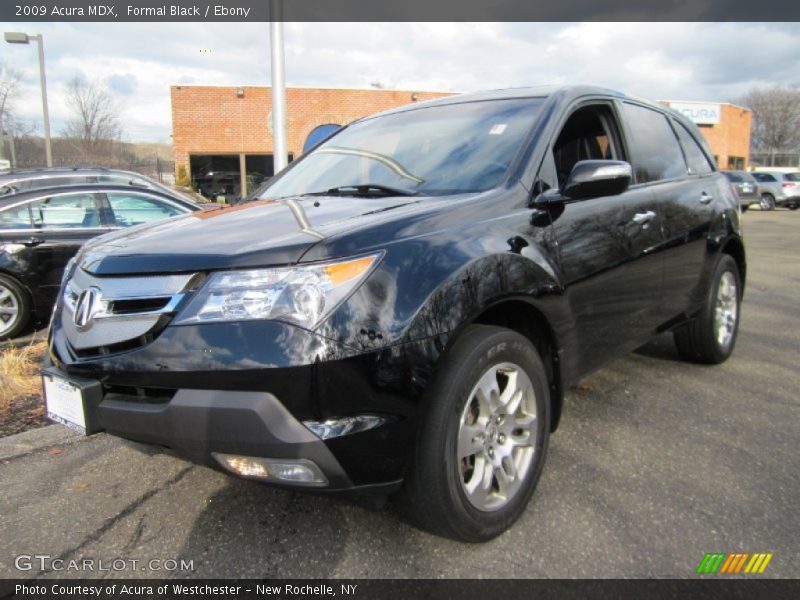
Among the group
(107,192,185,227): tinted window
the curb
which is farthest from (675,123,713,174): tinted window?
(107,192,185,227): tinted window

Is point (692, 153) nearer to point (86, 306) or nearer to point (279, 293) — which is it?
point (279, 293)

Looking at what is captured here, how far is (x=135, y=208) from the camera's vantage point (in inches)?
265

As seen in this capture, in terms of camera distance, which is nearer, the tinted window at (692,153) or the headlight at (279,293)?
the headlight at (279,293)

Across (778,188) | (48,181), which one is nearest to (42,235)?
(48,181)

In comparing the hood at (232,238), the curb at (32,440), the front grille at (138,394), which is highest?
the hood at (232,238)

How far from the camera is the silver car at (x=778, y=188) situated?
28984 millimetres

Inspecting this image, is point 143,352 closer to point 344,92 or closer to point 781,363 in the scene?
point 781,363

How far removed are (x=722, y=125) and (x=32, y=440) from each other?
139ft

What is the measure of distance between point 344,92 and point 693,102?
23019 mm

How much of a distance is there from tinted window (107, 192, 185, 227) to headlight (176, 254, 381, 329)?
4971 mm

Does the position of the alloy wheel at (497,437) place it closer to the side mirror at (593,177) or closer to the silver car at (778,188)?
the side mirror at (593,177)

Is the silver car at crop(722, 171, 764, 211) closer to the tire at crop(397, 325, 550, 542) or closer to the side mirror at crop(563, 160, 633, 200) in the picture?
the side mirror at crop(563, 160, 633, 200)

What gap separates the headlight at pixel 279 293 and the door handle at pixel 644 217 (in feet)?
6.41

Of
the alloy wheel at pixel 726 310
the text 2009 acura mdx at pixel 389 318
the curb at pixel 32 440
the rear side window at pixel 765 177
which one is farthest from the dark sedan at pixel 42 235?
the rear side window at pixel 765 177
